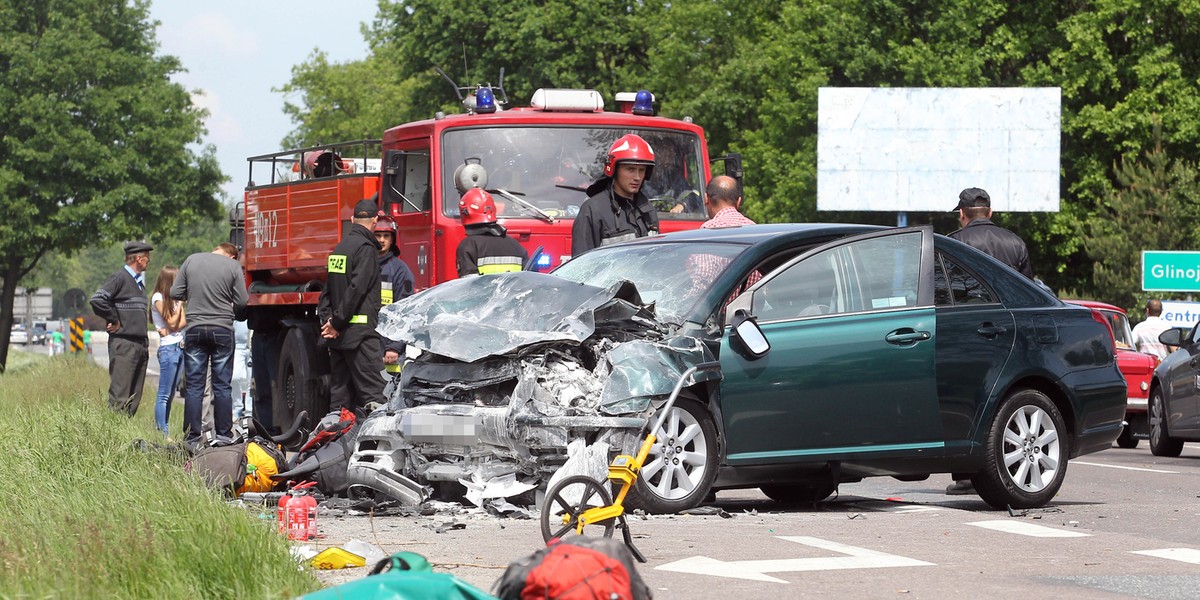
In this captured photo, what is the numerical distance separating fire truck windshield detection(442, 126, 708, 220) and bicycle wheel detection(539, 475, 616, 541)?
6.41 m

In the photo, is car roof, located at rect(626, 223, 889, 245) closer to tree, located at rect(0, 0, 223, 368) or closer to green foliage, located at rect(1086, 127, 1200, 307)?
green foliage, located at rect(1086, 127, 1200, 307)

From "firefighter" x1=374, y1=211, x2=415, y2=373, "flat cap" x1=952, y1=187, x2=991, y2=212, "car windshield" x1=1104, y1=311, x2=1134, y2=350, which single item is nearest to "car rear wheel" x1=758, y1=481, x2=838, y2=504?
"flat cap" x1=952, y1=187, x2=991, y2=212

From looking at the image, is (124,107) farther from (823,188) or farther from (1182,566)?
(1182,566)

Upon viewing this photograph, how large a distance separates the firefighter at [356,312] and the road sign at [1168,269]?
22.4 m

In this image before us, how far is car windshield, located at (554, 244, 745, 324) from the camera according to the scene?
30.7ft

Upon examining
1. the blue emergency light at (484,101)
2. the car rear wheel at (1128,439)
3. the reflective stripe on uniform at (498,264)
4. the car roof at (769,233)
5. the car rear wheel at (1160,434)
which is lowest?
the car rear wheel at (1128,439)

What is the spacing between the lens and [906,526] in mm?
9047

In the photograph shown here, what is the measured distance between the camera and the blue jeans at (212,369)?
14.6 meters

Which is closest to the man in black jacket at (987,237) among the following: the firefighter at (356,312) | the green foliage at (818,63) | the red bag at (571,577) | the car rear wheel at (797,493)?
the car rear wheel at (797,493)

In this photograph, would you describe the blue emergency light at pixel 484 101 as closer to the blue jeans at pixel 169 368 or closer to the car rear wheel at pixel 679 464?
the blue jeans at pixel 169 368

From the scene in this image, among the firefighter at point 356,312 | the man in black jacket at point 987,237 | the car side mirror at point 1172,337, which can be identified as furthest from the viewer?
the car side mirror at point 1172,337

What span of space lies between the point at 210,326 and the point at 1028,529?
7.88m

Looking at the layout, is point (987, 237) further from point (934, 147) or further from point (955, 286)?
point (934, 147)

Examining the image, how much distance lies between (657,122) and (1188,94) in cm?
3022
